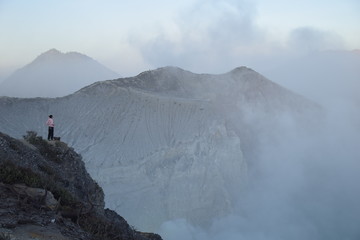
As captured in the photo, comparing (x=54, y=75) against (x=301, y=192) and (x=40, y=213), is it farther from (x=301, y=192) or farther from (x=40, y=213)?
(x=40, y=213)

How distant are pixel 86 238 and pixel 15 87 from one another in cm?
11953

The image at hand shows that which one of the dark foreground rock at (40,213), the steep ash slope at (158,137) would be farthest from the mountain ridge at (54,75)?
the dark foreground rock at (40,213)

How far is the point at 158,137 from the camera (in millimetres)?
38750

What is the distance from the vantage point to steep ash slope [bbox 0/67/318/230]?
3538 cm

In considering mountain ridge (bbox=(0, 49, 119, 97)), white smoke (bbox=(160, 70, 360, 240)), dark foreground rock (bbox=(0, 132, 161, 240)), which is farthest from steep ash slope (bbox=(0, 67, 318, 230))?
mountain ridge (bbox=(0, 49, 119, 97))

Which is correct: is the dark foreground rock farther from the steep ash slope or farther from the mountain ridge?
the mountain ridge

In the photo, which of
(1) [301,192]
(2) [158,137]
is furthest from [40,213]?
(1) [301,192]

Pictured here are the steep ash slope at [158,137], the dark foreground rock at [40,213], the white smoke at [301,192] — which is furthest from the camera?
the white smoke at [301,192]

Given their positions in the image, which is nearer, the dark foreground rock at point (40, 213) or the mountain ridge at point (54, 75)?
the dark foreground rock at point (40, 213)

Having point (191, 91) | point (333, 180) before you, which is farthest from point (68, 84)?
point (333, 180)

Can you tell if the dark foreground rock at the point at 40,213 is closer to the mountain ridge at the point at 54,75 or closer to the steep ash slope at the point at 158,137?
the steep ash slope at the point at 158,137

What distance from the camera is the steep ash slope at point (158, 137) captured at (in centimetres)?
3538

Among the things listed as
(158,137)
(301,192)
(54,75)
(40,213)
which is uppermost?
(54,75)

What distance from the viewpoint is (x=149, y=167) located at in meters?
36.3
